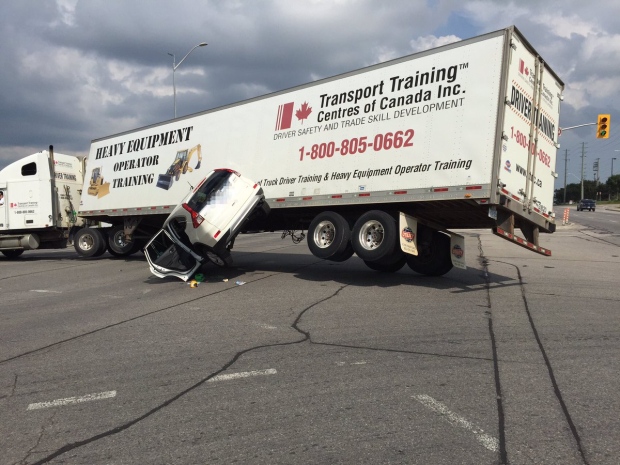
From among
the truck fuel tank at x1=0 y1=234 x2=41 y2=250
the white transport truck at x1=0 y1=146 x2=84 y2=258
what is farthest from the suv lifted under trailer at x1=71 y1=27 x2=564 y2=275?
the truck fuel tank at x1=0 y1=234 x2=41 y2=250

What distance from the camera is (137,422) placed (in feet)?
13.1

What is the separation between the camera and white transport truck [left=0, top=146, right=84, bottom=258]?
17.1 metres

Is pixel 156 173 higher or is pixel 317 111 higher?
pixel 317 111

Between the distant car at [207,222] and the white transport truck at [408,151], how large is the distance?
726 millimetres

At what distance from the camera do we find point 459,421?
389 centimetres

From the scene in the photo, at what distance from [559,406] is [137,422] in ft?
10.2

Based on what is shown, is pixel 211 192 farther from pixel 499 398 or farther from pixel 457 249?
Result: pixel 499 398

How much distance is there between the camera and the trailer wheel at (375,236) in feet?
30.8

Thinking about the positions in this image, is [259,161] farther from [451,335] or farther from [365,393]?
[365,393]

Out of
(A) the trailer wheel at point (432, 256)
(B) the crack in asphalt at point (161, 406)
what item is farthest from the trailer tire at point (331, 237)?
(B) the crack in asphalt at point (161, 406)

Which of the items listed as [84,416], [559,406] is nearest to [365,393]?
[559,406]

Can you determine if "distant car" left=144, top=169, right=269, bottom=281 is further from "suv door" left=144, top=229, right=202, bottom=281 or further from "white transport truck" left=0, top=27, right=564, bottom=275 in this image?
"white transport truck" left=0, top=27, right=564, bottom=275

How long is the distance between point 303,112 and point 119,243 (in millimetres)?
8549

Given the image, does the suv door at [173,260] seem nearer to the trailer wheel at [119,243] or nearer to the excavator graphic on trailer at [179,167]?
the excavator graphic on trailer at [179,167]
